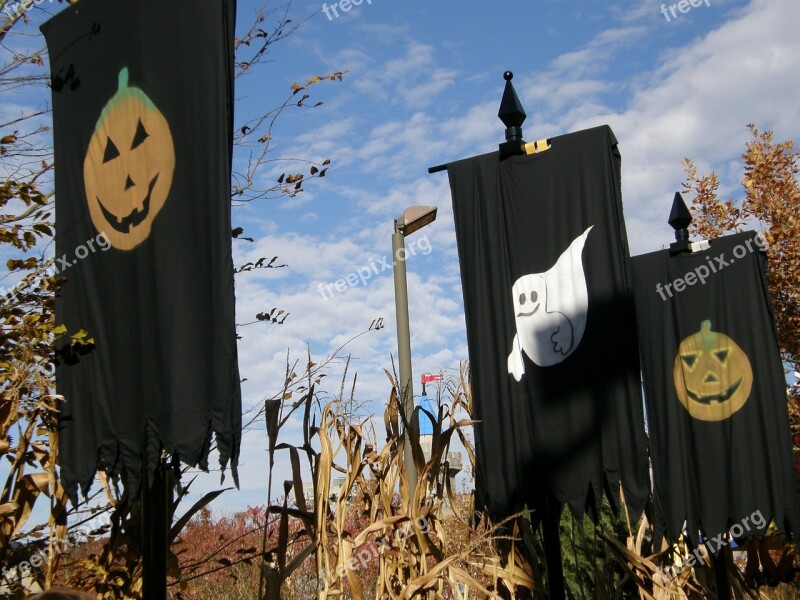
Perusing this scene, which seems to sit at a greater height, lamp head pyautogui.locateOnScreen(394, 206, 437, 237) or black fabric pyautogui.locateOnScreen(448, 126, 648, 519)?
lamp head pyautogui.locateOnScreen(394, 206, 437, 237)

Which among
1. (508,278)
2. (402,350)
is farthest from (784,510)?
(402,350)

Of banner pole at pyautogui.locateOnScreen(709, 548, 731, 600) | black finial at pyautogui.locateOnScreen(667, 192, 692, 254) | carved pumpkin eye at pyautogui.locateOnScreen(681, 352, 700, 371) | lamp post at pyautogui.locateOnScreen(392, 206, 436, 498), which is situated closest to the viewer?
lamp post at pyautogui.locateOnScreen(392, 206, 436, 498)

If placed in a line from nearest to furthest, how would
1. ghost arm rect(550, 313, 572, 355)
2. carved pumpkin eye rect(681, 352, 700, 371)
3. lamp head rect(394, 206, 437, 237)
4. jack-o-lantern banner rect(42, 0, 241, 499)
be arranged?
jack-o-lantern banner rect(42, 0, 241, 499)
ghost arm rect(550, 313, 572, 355)
lamp head rect(394, 206, 437, 237)
carved pumpkin eye rect(681, 352, 700, 371)

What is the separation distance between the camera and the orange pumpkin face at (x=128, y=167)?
353cm

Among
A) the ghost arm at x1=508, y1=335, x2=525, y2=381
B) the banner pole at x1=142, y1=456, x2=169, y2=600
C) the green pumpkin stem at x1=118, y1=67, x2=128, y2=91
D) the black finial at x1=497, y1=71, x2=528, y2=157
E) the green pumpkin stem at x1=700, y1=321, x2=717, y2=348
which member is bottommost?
the banner pole at x1=142, y1=456, x2=169, y2=600

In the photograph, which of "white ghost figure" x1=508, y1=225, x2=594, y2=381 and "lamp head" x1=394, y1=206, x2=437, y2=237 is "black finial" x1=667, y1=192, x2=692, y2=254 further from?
"lamp head" x1=394, y1=206, x2=437, y2=237

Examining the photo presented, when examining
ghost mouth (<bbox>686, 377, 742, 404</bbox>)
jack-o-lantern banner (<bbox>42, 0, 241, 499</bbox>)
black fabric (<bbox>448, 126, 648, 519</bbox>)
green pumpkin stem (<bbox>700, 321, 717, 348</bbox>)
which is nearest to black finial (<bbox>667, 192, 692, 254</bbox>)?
green pumpkin stem (<bbox>700, 321, 717, 348</bbox>)

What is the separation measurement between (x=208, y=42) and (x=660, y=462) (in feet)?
15.3

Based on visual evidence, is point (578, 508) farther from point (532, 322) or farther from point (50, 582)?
point (50, 582)

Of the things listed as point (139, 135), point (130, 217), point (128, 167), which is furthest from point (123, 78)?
point (130, 217)

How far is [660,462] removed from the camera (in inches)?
Result: 260

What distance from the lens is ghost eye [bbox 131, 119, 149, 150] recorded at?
11.9 feet

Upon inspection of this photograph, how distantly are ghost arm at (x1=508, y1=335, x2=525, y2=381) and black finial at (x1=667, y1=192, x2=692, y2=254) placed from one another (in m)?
2.68

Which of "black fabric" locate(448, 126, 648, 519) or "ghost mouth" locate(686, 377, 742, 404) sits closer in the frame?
"black fabric" locate(448, 126, 648, 519)
